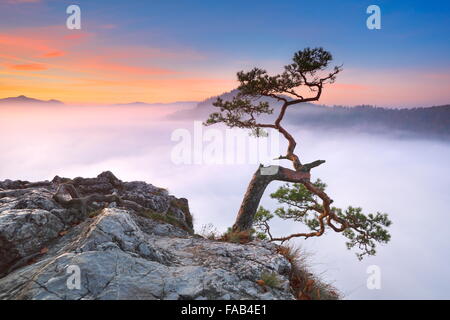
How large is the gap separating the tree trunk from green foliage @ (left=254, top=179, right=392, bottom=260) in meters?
3.48

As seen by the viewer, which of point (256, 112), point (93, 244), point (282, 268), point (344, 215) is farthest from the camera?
point (344, 215)

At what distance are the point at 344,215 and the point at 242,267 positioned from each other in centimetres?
1175

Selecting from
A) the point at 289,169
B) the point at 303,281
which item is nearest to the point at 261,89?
the point at 289,169

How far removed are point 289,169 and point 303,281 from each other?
21.4 ft

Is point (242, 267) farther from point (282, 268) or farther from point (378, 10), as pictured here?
point (378, 10)

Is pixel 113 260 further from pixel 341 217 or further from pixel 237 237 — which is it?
pixel 341 217

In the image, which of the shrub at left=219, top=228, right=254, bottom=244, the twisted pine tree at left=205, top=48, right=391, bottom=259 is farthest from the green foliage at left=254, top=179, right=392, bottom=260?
the shrub at left=219, top=228, right=254, bottom=244

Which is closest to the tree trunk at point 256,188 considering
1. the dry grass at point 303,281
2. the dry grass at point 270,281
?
the dry grass at point 303,281

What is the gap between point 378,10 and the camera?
31.7ft

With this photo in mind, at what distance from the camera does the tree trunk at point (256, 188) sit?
1141 cm

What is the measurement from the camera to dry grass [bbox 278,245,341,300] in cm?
543

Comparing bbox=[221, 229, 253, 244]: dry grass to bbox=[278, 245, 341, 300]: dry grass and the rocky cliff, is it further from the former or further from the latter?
bbox=[278, 245, 341, 300]: dry grass
